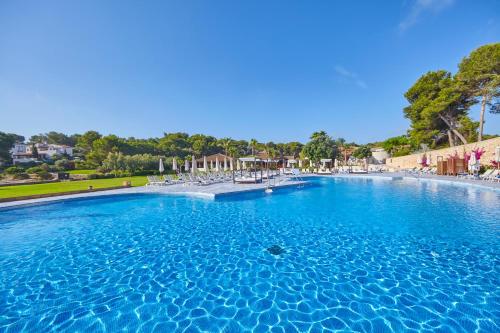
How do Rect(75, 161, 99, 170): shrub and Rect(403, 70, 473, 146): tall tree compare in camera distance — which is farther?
Rect(75, 161, 99, 170): shrub

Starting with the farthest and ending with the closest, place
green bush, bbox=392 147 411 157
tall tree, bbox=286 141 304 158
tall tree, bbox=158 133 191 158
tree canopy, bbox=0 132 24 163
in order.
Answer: tall tree, bbox=286 141 304 158, tall tree, bbox=158 133 191 158, tree canopy, bbox=0 132 24 163, green bush, bbox=392 147 411 157

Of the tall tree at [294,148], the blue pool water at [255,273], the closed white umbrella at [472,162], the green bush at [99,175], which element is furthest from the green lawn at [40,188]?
the tall tree at [294,148]

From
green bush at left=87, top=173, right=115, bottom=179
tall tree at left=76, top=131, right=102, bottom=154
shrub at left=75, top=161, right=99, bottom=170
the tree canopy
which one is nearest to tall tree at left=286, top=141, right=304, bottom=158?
green bush at left=87, top=173, right=115, bottom=179

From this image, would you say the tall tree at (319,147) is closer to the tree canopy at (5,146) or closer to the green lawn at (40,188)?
the green lawn at (40,188)

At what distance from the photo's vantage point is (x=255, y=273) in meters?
4.18

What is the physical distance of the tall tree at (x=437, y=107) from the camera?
80.3 ft

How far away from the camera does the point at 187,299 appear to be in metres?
3.41

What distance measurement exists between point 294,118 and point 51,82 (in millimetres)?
28719

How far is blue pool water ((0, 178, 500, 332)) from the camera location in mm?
2936

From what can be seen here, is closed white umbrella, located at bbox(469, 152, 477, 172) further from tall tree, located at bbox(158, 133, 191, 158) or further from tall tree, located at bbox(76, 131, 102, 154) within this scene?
tall tree, located at bbox(76, 131, 102, 154)

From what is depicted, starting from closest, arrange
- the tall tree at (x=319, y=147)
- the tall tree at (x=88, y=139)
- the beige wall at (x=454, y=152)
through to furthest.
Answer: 1. the beige wall at (x=454, y=152)
2. the tall tree at (x=319, y=147)
3. the tall tree at (x=88, y=139)

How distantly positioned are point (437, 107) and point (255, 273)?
103ft

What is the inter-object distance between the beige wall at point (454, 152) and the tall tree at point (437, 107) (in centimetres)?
293

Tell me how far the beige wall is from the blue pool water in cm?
1676
